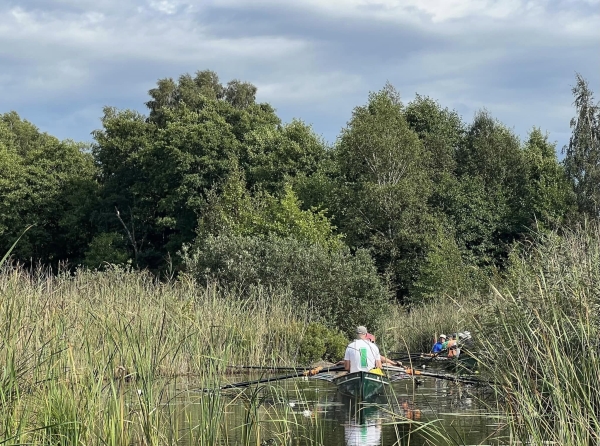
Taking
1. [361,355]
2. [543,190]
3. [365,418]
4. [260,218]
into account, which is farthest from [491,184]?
[365,418]

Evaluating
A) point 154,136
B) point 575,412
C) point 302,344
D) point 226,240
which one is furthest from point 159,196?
point 575,412

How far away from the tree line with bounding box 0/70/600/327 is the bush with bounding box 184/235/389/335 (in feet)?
18.6

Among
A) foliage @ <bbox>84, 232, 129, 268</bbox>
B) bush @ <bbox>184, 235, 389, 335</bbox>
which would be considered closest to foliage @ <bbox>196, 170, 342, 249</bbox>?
bush @ <bbox>184, 235, 389, 335</bbox>

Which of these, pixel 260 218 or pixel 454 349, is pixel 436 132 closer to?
pixel 260 218

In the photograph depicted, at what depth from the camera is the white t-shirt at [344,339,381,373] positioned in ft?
44.6

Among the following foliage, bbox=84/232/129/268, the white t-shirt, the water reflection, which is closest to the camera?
the water reflection

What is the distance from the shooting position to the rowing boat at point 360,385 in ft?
42.4

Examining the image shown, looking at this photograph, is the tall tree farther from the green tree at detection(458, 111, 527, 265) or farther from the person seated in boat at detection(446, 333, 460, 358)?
the person seated in boat at detection(446, 333, 460, 358)

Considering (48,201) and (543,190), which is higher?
(48,201)

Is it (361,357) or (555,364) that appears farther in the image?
(361,357)

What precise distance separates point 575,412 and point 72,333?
14.0 feet

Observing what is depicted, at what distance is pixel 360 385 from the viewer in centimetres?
1293

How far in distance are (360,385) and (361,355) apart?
85cm

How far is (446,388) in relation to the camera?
602 inches
